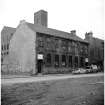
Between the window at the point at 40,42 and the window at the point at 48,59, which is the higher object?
the window at the point at 40,42

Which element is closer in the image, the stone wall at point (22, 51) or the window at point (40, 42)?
the stone wall at point (22, 51)

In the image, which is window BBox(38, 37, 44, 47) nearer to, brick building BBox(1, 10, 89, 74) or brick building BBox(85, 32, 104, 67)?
Answer: brick building BBox(1, 10, 89, 74)

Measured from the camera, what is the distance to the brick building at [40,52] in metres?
23.5

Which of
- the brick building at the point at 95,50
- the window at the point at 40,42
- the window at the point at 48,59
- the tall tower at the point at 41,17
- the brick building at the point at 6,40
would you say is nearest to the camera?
the window at the point at 40,42

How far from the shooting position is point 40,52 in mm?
23719

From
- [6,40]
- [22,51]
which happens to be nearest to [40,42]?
[22,51]

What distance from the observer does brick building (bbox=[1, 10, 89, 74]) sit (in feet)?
77.0

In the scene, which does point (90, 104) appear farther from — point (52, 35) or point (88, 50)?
point (88, 50)

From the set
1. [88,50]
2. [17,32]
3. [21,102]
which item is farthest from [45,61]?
[21,102]

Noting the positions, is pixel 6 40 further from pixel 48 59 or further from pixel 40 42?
pixel 48 59

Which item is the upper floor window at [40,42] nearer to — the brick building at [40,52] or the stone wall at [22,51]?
the brick building at [40,52]

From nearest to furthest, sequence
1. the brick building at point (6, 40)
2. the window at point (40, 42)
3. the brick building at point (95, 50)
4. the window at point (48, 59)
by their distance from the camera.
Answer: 1. the window at point (40, 42)
2. the window at point (48, 59)
3. the brick building at point (6, 40)
4. the brick building at point (95, 50)

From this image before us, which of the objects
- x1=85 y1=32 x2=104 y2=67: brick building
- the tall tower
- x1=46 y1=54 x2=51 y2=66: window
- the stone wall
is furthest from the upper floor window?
x1=85 y1=32 x2=104 y2=67: brick building

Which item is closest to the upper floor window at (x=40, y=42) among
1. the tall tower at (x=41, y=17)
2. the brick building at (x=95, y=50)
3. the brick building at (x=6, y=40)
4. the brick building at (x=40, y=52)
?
the brick building at (x=40, y=52)
